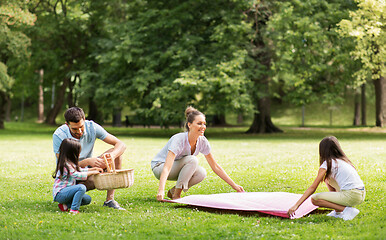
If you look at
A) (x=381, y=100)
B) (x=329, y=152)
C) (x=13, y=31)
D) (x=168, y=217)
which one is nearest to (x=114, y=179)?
(x=168, y=217)

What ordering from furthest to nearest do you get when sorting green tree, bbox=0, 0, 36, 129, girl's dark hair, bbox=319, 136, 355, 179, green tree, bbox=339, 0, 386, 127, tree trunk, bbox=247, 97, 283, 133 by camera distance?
tree trunk, bbox=247, 97, 283, 133 < green tree, bbox=0, 0, 36, 129 < green tree, bbox=339, 0, 386, 127 < girl's dark hair, bbox=319, 136, 355, 179

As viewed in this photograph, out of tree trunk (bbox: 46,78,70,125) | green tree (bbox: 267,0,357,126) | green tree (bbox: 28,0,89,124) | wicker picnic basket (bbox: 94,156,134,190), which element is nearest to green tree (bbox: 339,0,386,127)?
green tree (bbox: 267,0,357,126)

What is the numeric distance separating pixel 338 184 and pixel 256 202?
4.31ft

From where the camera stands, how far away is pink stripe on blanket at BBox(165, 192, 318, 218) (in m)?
7.56

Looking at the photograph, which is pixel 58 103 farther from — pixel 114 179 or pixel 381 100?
pixel 114 179

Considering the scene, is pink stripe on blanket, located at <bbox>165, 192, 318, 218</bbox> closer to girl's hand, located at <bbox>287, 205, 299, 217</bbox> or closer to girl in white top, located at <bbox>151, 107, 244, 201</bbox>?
girl's hand, located at <bbox>287, 205, 299, 217</bbox>

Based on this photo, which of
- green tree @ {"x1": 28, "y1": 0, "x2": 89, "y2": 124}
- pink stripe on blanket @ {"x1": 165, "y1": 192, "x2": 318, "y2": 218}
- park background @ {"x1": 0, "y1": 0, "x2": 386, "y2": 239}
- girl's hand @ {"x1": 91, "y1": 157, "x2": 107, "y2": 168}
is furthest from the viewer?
green tree @ {"x1": 28, "y1": 0, "x2": 89, "y2": 124}

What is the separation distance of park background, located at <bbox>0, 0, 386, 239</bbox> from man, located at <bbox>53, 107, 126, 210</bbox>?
71 centimetres

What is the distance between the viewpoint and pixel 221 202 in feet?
26.3

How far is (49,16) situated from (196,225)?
33159 millimetres

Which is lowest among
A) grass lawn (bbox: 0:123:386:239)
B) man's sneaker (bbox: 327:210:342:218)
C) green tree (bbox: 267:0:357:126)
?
grass lawn (bbox: 0:123:386:239)

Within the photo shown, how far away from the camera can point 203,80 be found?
90.5 feet

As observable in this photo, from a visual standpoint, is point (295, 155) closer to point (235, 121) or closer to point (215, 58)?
point (215, 58)

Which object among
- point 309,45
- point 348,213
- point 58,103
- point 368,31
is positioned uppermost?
point 368,31
